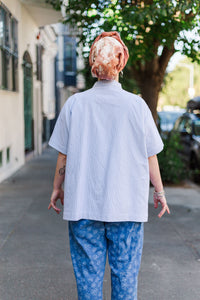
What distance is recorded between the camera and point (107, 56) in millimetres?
2428

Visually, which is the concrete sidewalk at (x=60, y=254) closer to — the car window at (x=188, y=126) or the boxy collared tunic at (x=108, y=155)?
the boxy collared tunic at (x=108, y=155)

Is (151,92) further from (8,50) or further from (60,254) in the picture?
(60,254)

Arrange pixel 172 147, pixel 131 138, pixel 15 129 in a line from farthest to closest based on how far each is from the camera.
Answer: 1. pixel 15 129
2. pixel 172 147
3. pixel 131 138

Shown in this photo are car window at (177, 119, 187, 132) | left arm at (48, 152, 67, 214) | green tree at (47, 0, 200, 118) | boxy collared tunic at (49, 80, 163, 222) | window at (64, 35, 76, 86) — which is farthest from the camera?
window at (64, 35, 76, 86)

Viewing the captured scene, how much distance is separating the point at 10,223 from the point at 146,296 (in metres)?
2.58

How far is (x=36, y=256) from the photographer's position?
4293 millimetres

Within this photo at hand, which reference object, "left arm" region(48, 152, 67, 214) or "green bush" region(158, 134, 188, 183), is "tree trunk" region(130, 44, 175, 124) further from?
"left arm" region(48, 152, 67, 214)

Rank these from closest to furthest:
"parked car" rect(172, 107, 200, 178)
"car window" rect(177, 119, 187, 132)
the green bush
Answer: the green bush → "parked car" rect(172, 107, 200, 178) → "car window" rect(177, 119, 187, 132)

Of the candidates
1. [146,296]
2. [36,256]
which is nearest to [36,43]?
[36,256]

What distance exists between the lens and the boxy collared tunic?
7.86 ft

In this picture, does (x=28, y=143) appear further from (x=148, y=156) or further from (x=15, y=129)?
(x=148, y=156)

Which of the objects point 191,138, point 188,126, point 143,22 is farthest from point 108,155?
point 188,126

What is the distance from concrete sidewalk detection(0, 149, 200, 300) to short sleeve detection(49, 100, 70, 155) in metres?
1.48

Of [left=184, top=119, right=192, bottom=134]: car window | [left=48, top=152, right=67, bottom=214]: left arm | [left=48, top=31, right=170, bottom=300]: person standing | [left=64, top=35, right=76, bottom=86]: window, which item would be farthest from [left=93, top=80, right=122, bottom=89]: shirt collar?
[left=64, top=35, right=76, bottom=86]: window
